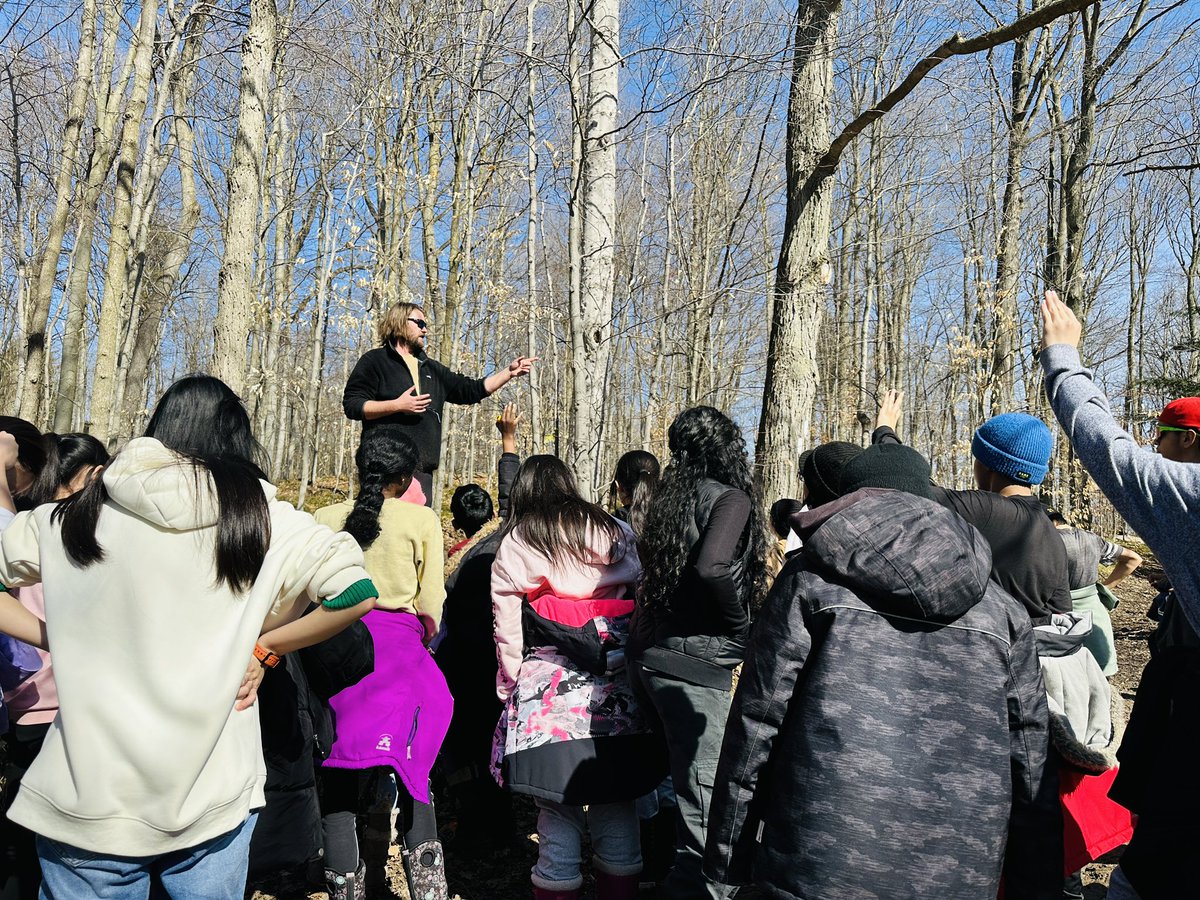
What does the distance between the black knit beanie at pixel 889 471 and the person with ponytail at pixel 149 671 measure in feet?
5.07

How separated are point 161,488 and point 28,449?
173 centimetres

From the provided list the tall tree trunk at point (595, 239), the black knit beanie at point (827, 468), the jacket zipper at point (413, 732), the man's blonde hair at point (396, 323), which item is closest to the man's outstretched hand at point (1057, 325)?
the black knit beanie at point (827, 468)

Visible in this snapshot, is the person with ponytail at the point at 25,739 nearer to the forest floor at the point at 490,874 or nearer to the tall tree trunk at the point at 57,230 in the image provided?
the forest floor at the point at 490,874

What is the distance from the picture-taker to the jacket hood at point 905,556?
1998mm

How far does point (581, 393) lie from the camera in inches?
181

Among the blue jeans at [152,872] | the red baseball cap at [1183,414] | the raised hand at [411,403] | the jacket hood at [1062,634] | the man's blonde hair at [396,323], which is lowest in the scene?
the blue jeans at [152,872]

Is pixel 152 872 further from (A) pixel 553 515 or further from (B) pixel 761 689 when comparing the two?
(A) pixel 553 515

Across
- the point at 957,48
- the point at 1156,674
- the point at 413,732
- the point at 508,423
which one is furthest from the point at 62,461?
the point at 957,48

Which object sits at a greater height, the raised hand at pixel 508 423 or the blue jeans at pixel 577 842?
the raised hand at pixel 508 423

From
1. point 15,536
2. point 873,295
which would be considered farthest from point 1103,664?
point 873,295

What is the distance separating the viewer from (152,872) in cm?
198

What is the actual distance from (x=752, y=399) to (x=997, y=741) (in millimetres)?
22352

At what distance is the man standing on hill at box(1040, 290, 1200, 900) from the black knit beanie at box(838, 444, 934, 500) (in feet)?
1.25

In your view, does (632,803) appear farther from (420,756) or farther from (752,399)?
(752,399)
